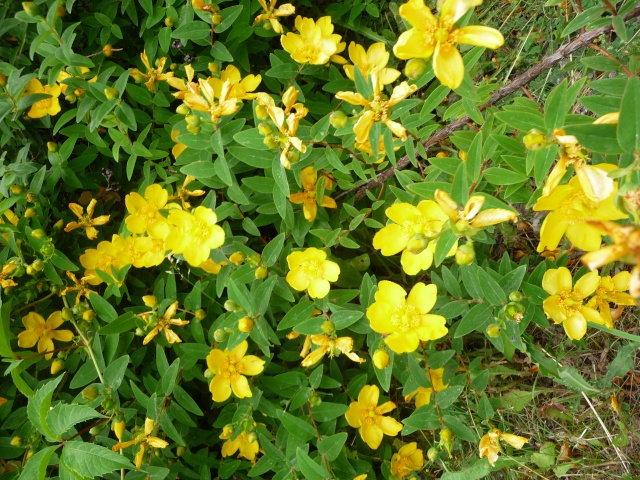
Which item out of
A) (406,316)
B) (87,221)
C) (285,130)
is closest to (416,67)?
(285,130)

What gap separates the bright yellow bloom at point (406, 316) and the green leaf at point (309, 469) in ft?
1.54

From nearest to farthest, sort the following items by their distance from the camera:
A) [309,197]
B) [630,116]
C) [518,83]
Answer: [630,116] → [518,83] → [309,197]

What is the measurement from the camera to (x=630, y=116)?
1.14 m

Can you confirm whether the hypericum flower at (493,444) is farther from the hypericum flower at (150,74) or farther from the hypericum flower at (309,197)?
the hypericum flower at (150,74)

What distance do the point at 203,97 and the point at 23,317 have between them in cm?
118

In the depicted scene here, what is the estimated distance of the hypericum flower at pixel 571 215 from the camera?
144cm

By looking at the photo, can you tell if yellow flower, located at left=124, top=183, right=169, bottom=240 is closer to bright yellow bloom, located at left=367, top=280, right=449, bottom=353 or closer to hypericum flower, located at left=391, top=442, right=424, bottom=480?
bright yellow bloom, located at left=367, top=280, right=449, bottom=353

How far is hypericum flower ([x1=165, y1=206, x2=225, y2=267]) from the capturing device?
1.90 metres

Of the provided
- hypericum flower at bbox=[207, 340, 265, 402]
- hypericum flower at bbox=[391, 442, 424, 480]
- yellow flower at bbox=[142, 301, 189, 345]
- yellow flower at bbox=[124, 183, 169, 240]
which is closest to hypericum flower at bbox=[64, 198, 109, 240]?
yellow flower at bbox=[124, 183, 169, 240]

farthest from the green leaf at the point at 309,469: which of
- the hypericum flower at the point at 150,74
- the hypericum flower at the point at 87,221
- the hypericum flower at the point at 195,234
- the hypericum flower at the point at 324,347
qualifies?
the hypericum flower at the point at 150,74

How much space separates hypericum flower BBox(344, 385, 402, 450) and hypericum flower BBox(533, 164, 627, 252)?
0.91 meters

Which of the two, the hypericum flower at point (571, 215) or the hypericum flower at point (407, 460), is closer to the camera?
the hypericum flower at point (571, 215)

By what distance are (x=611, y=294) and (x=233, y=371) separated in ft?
4.53

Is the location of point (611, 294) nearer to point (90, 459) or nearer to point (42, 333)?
point (90, 459)
